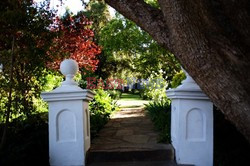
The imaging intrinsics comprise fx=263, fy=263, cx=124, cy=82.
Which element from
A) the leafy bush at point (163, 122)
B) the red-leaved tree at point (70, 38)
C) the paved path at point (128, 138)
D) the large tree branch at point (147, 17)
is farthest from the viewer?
the red-leaved tree at point (70, 38)

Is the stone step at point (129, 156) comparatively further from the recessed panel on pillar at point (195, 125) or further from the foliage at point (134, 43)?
the foliage at point (134, 43)

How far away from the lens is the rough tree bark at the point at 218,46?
239cm

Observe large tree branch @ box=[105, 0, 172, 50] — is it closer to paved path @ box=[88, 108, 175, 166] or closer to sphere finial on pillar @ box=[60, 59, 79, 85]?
sphere finial on pillar @ box=[60, 59, 79, 85]

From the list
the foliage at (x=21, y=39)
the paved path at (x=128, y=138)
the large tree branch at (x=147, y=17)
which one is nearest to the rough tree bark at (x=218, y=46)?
the large tree branch at (x=147, y=17)

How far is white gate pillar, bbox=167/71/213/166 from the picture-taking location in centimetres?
395

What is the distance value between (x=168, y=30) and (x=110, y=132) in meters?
3.24

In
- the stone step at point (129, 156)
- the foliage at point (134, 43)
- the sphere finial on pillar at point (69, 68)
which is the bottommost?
the stone step at point (129, 156)

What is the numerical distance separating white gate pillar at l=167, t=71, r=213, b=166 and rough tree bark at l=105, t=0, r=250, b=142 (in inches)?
49.0

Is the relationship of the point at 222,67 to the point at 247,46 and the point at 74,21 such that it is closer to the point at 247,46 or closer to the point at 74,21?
the point at 247,46

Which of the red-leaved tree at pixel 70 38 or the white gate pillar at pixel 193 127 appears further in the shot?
the red-leaved tree at pixel 70 38

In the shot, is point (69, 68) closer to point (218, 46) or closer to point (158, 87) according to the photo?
point (218, 46)

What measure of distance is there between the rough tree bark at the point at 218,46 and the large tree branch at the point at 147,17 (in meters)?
0.25

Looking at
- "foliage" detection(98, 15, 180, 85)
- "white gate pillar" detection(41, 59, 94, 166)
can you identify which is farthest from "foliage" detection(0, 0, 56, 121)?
"foliage" detection(98, 15, 180, 85)

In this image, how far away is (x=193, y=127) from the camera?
158 inches
